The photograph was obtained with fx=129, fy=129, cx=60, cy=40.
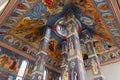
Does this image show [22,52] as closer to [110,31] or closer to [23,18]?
[23,18]

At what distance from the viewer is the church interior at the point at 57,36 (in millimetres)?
6414

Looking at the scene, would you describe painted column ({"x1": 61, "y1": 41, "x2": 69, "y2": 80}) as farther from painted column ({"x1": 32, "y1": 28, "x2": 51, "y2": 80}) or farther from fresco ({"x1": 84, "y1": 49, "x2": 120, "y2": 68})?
fresco ({"x1": 84, "y1": 49, "x2": 120, "y2": 68})

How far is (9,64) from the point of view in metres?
8.16

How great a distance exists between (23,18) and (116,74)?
6914 mm

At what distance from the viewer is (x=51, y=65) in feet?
35.3

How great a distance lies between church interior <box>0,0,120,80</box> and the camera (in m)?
6.41

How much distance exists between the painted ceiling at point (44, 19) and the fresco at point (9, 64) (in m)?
0.60

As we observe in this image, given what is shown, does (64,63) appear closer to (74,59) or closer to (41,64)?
(41,64)

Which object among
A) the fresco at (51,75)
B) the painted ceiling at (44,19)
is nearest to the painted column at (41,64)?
the painted ceiling at (44,19)

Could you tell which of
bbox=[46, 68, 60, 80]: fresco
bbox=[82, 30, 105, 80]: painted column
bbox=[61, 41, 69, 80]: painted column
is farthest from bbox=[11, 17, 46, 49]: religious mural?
bbox=[82, 30, 105, 80]: painted column

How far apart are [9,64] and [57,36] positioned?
13.0 feet

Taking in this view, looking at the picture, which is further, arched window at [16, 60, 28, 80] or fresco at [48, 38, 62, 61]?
fresco at [48, 38, 62, 61]

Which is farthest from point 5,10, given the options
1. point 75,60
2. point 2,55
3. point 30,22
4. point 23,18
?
point 75,60

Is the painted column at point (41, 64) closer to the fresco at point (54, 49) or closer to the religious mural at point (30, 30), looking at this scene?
the religious mural at point (30, 30)
